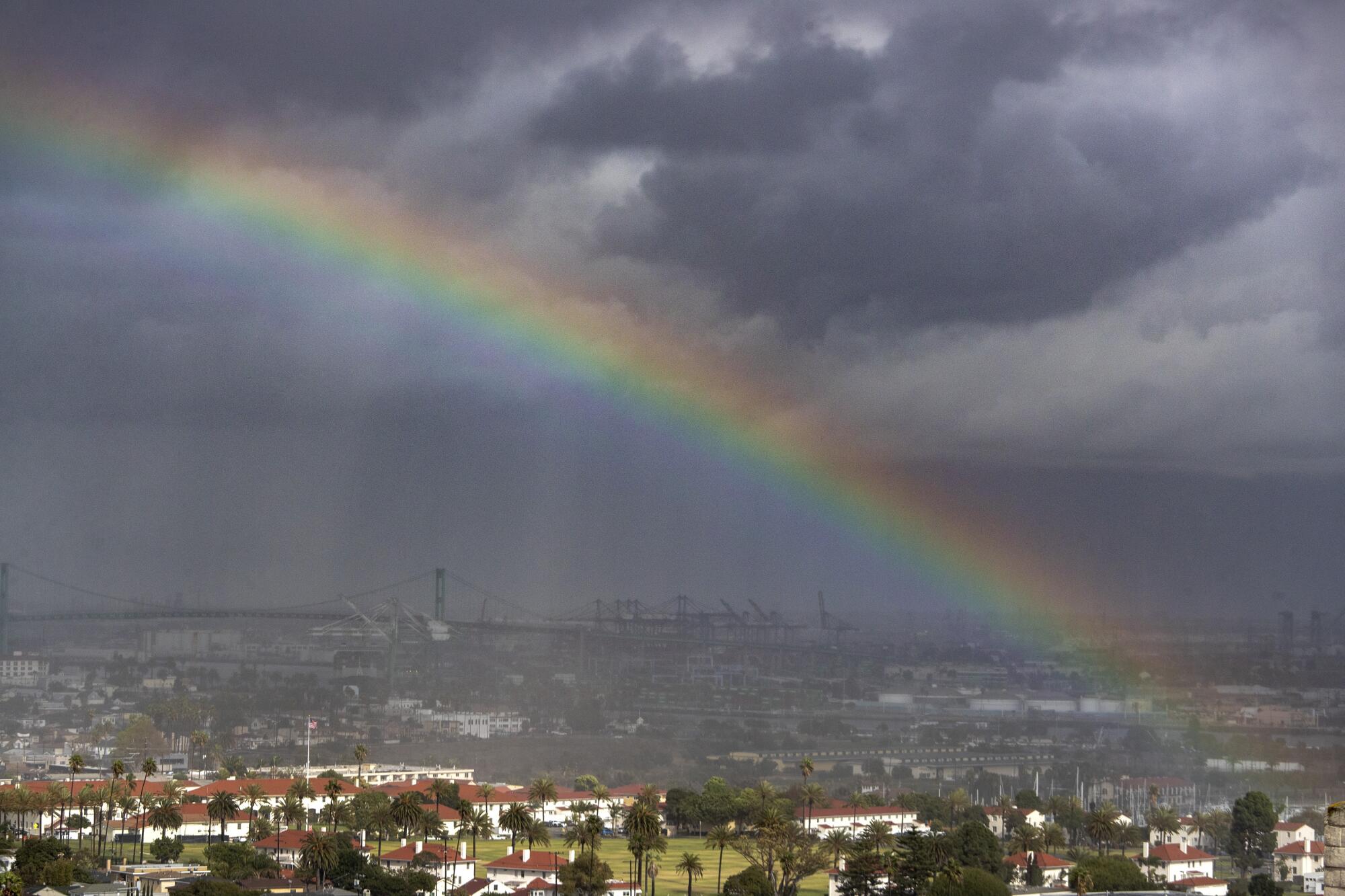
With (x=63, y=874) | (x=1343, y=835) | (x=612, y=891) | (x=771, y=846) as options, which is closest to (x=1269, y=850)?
(x=771, y=846)

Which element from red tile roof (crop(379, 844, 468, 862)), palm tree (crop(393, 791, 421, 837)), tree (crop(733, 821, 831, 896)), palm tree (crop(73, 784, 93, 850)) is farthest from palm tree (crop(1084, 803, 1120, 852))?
palm tree (crop(73, 784, 93, 850))

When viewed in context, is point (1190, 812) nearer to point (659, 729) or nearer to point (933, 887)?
point (933, 887)

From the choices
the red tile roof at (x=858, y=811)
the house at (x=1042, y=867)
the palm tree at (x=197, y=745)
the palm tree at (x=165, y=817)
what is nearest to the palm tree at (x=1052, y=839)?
the house at (x=1042, y=867)

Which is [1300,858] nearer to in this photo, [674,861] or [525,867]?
[674,861]

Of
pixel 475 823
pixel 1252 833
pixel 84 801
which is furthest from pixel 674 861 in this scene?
pixel 1252 833

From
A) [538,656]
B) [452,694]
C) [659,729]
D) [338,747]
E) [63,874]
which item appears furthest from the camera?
[538,656]
